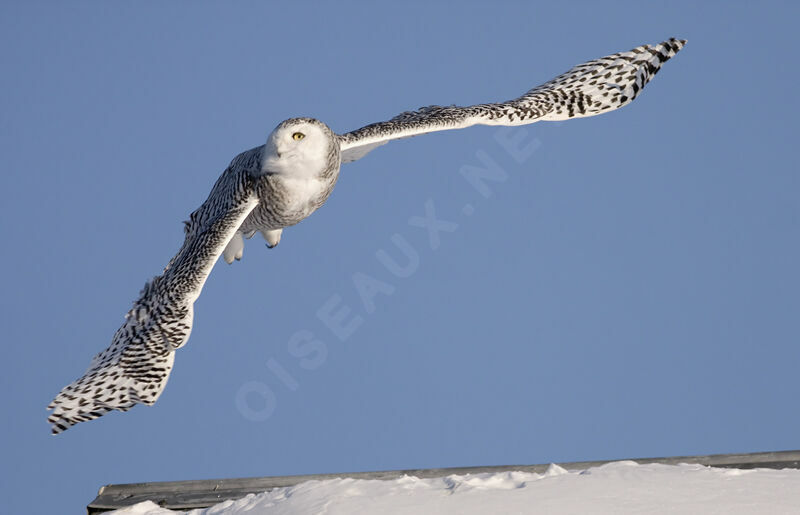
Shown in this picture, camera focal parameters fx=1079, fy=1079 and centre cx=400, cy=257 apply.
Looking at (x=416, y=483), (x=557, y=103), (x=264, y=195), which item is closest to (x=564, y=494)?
(x=416, y=483)

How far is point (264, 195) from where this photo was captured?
583 centimetres

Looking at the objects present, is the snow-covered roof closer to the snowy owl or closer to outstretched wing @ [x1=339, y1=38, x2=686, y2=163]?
the snowy owl

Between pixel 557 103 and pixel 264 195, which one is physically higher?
pixel 557 103

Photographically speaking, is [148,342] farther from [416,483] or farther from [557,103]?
[557,103]

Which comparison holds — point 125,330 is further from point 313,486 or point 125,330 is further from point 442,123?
point 442,123

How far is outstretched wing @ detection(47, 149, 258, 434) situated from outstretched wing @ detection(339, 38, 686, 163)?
0.99 metres

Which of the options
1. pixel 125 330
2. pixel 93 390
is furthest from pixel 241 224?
pixel 93 390

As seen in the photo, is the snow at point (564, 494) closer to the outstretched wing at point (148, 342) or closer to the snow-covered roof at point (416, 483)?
the snow-covered roof at point (416, 483)

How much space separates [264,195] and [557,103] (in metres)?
2.07

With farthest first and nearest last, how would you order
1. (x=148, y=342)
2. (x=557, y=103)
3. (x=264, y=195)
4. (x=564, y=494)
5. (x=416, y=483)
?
1. (x=557, y=103)
2. (x=264, y=195)
3. (x=416, y=483)
4. (x=148, y=342)
5. (x=564, y=494)

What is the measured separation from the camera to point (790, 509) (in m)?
4.66

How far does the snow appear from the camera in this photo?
15.5 ft

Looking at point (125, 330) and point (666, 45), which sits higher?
point (666, 45)

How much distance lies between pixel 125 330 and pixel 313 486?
125 cm
